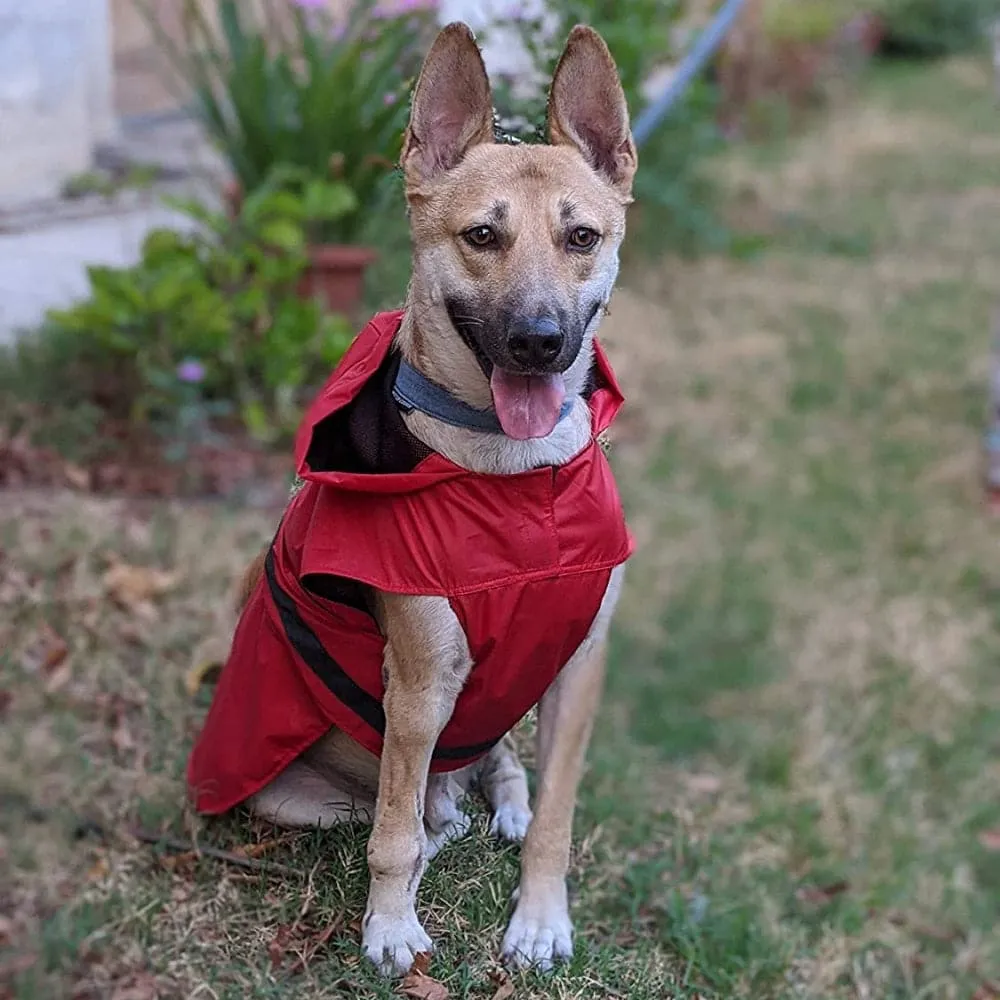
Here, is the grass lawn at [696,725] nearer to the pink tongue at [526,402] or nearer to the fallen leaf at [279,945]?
the fallen leaf at [279,945]

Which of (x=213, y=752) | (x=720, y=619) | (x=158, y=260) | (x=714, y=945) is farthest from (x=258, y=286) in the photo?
(x=714, y=945)

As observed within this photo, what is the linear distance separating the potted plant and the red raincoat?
231cm

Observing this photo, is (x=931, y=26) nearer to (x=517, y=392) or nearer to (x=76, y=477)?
(x=76, y=477)

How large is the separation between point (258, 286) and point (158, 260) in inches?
15.6

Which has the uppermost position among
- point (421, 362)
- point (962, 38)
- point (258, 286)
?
point (421, 362)

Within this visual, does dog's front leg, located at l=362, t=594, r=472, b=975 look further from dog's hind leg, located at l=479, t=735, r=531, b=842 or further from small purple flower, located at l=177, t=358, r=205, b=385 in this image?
small purple flower, located at l=177, t=358, r=205, b=385

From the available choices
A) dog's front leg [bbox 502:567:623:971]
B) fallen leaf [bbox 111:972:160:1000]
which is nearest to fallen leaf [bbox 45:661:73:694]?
fallen leaf [bbox 111:972:160:1000]

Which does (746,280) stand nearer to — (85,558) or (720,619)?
(720,619)

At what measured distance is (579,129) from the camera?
8.30ft

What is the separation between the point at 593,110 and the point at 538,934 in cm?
160

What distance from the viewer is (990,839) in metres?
4.27

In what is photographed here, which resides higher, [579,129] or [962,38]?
[579,129]

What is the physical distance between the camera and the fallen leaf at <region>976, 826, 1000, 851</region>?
422 cm

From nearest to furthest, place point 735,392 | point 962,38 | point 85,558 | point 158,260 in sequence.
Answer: point 85,558
point 158,260
point 735,392
point 962,38
